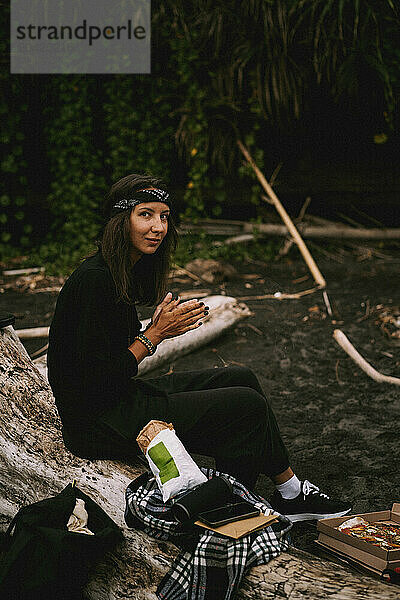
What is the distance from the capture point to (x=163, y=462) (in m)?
2.20

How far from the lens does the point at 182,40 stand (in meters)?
7.37

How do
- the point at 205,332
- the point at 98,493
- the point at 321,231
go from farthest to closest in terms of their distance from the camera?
the point at 321,231, the point at 205,332, the point at 98,493

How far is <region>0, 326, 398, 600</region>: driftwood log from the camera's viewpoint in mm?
1998

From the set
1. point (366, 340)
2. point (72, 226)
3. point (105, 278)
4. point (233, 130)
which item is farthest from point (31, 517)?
point (233, 130)

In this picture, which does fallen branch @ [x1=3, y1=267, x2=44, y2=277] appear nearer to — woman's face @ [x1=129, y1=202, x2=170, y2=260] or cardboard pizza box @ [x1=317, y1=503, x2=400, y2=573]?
woman's face @ [x1=129, y1=202, x2=170, y2=260]

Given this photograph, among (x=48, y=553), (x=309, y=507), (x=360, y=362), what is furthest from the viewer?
(x=360, y=362)

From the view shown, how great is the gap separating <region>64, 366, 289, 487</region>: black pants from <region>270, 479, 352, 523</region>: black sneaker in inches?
9.3

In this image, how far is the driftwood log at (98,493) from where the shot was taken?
6.56ft

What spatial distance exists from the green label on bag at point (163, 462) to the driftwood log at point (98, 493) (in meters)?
0.22

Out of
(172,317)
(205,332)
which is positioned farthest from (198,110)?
(172,317)

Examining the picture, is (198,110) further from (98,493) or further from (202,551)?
(202,551)

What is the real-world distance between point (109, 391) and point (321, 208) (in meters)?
6.46

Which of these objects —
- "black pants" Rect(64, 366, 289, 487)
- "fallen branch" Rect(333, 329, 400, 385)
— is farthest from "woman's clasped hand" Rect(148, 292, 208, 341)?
"fallen branch" Rect(333, 329, 400, 385)

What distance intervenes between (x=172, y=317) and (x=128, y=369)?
0.86ft
